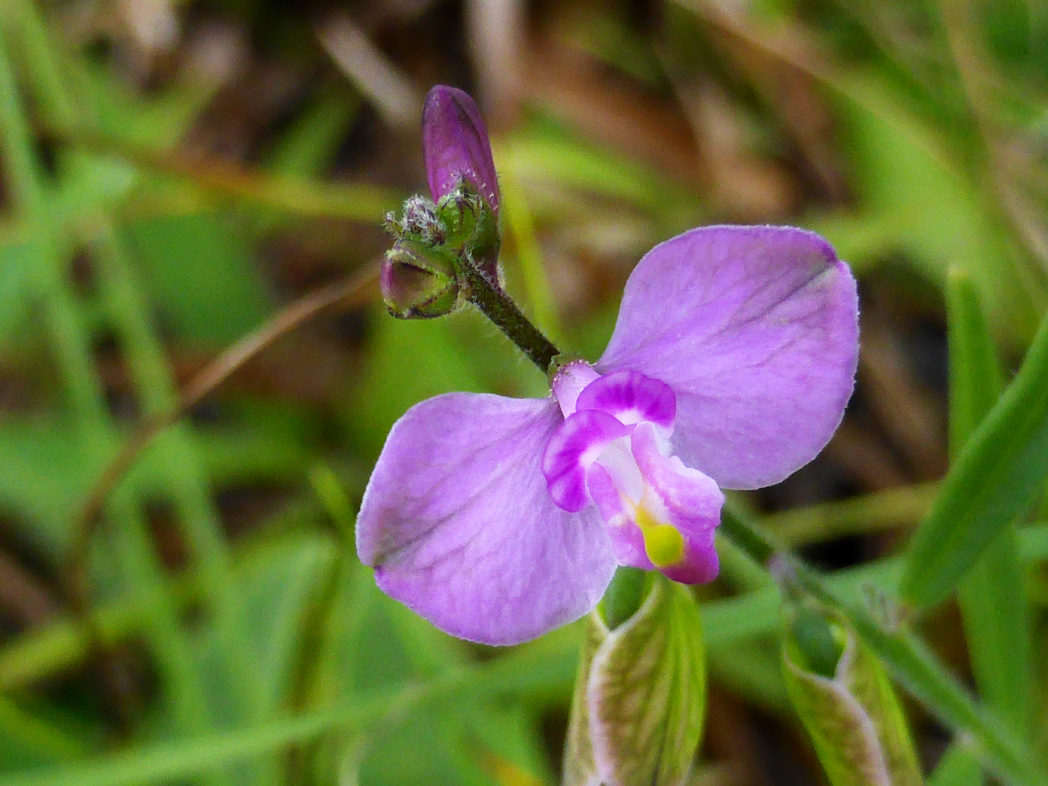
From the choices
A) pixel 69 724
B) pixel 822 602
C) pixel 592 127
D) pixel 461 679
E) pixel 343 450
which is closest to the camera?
pixel 822 602

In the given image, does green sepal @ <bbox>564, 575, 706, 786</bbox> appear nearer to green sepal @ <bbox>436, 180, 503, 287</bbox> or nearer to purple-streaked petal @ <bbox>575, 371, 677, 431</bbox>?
purple-streaked petal @ <bbox>575, 371, 677, 431</bbox>

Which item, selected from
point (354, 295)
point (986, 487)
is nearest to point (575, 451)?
point (986, 487)

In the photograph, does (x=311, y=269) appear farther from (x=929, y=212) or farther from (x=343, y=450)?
(x=929, y=212)

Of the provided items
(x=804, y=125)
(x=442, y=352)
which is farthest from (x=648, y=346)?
(x=804, y=125)

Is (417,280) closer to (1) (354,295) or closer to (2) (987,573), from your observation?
(2) (987,573)

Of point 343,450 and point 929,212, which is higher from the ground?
point 343,450

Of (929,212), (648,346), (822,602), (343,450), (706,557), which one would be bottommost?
(929,212)

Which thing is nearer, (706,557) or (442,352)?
(706,557)
